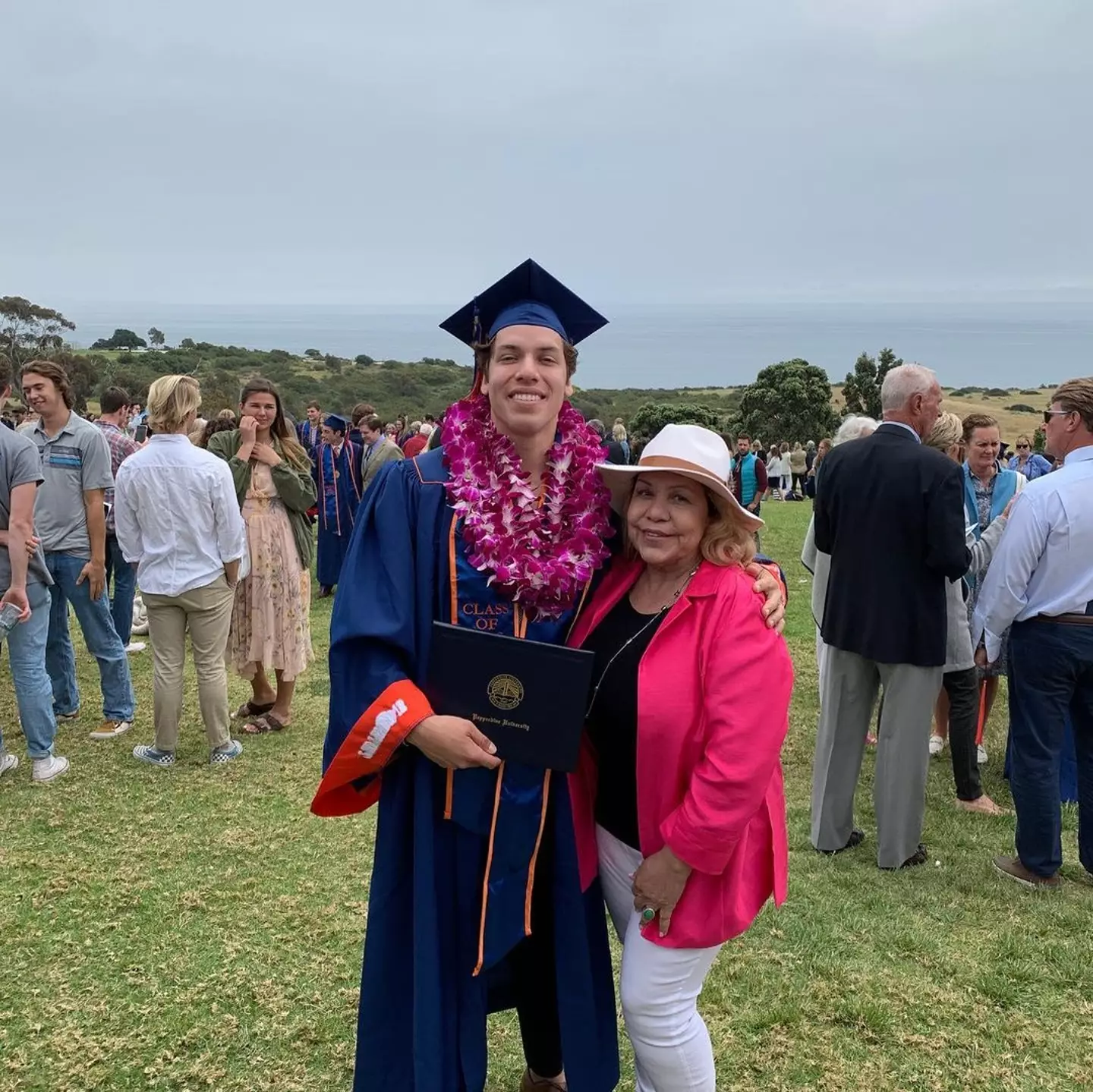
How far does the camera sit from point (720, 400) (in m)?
84.1

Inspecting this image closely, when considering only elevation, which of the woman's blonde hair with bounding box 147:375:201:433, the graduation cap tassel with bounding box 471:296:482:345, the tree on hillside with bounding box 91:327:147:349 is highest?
the tree on hillside with bounding box 91:327:147:349

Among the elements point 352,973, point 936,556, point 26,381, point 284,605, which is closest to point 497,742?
point 352,973

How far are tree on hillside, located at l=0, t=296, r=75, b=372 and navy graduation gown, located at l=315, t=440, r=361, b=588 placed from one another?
4035cm

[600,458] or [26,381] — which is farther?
[26,381]

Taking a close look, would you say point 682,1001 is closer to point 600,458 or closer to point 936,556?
point 600,458

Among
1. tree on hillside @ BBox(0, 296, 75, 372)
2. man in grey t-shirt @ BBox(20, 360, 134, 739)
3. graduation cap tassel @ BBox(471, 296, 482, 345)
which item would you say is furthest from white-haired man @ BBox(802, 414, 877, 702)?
tree on hillside @ BBox(0, 296, 75, 372)

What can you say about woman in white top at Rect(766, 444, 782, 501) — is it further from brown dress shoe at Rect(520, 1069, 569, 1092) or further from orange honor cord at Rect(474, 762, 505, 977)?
orange honor cord at Rect(474, 762, 505, 977)

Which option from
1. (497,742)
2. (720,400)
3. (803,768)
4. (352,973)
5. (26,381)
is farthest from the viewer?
(720,400)

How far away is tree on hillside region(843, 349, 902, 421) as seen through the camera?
52500mm

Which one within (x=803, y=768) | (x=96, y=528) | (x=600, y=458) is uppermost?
(x=600, y=458)

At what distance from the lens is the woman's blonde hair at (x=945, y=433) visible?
4727 mm

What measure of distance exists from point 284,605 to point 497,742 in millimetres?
3808

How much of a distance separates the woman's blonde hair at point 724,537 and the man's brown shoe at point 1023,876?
9.27 feet

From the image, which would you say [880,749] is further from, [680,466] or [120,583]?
[120,583]
